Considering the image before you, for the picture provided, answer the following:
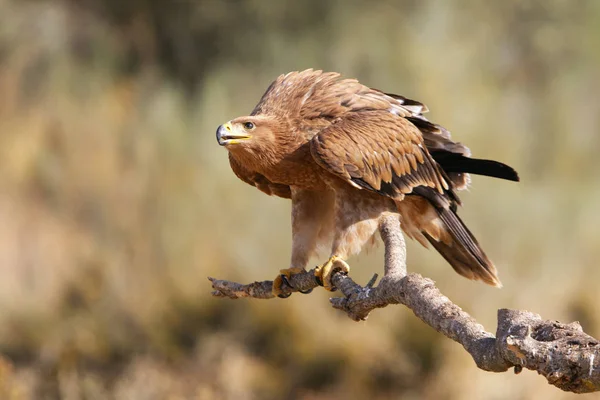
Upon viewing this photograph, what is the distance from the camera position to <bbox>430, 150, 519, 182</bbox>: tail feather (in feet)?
14.0

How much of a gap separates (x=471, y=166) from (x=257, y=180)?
3.34 feet

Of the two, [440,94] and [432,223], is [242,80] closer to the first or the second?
[440,94]

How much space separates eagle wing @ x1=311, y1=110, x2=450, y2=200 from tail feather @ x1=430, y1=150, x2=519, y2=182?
12 centimetres

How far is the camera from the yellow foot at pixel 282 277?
4209 mm

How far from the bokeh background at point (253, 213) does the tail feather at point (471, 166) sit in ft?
8.77

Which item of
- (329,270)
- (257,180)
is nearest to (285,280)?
(329,270)

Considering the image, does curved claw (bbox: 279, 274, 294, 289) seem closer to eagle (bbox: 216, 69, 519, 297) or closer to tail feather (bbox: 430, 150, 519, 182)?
eagle (bbox: 216, 69, 519, 297)

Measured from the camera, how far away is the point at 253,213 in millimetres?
9359

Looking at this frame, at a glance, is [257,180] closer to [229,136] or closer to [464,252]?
[229,136]

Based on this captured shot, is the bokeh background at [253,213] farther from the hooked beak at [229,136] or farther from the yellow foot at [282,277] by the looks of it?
the hooked beak at [229,136]

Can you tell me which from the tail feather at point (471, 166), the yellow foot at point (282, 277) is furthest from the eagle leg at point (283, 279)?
the tail feather at point (471, 166)

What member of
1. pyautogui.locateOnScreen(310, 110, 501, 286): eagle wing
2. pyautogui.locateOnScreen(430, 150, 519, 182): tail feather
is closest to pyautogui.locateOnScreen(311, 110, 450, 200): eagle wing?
pyautogui.locateOnScreen(310, 110, 501, 286): eagle wing

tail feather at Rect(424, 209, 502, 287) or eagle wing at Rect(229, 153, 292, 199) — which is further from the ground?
tail feather at Rect(424, 209, 502, 287)

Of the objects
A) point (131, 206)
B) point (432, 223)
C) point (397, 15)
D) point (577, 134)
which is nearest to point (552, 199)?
point (577, 134)
